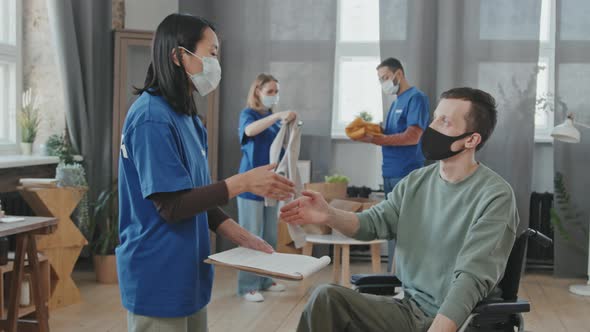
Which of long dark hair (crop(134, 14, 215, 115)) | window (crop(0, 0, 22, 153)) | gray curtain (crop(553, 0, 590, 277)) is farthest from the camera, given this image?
gray curtain (crop(553, 0, 590, 277))

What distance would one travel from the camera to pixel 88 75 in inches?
206

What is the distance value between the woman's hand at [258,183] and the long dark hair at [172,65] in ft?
0.81

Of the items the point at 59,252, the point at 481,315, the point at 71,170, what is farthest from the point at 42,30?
the point at 481,315

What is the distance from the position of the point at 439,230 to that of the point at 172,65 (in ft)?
3.21

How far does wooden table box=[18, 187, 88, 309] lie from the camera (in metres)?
4.23

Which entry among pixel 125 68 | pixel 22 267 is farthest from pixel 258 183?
pixel 125 68

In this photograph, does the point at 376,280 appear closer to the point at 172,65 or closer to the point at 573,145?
the point at 172,65

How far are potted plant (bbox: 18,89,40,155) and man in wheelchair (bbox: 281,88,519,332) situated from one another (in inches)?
127

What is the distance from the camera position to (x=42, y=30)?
5.05 metres

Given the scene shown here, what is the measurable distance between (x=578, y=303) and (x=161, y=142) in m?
3.86

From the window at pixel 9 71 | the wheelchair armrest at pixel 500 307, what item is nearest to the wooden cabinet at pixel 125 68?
the window at pixel 9 71

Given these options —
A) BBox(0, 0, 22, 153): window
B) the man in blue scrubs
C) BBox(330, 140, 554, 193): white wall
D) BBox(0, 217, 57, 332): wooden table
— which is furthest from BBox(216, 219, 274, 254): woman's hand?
BBox(330, 140, 554, 193): white wall

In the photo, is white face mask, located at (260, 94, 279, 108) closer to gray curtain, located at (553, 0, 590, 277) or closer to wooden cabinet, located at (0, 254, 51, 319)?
wooden cabinet, located at (0, 254, 51, 319)

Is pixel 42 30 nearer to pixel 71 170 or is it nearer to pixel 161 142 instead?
pixel 71 170
